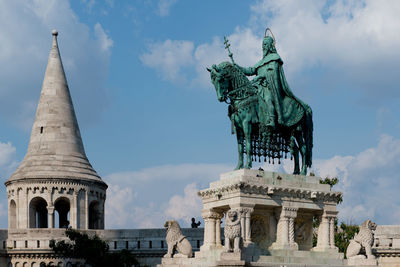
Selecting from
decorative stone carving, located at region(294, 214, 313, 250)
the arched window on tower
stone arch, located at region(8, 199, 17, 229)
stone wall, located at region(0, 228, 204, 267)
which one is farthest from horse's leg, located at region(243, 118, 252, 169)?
stone arch, located at region(8, 199, 17, 229)

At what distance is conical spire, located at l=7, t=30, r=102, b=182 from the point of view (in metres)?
55.8

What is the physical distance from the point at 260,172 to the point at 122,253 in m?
8.75

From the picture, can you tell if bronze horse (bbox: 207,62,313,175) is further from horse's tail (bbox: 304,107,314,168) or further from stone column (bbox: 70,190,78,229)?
stone column (bbox: 70,190,78,229)

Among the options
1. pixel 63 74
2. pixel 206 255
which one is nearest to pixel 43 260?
pixel 63 74

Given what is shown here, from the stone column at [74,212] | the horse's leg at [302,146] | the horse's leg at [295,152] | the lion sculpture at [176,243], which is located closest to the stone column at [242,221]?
the lion sculpture at [176,243]

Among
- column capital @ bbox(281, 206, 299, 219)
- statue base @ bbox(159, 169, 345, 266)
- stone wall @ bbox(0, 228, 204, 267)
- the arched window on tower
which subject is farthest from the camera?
the arched window on tower

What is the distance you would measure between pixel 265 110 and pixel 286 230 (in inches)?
157

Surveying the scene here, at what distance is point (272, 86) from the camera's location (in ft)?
112

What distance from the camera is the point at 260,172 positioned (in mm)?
33188

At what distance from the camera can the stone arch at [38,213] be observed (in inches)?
2192

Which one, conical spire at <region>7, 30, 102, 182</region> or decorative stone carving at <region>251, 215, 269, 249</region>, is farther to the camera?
conical spire at <region>7, 30, 102, 182</region>

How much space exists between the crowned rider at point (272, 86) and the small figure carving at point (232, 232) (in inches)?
156

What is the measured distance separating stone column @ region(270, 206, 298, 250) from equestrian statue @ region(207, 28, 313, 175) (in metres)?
1.80

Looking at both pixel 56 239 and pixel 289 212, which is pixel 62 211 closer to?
pixel 56 239
